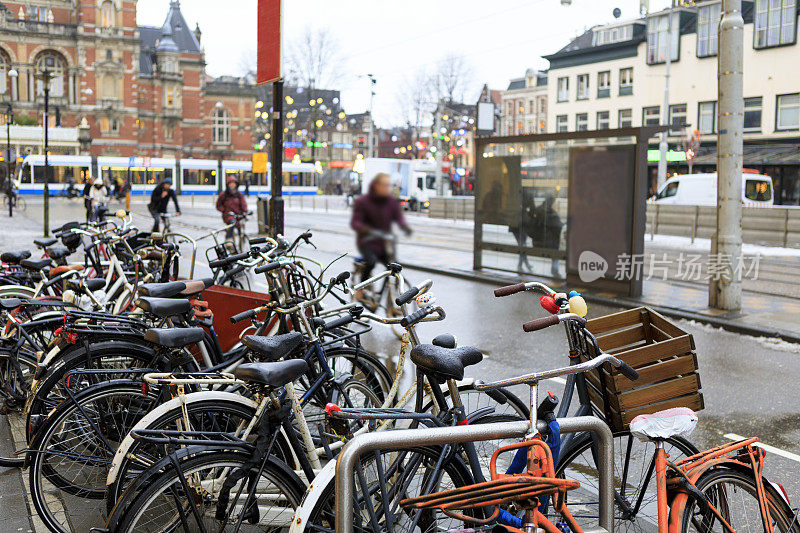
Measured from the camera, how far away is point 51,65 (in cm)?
6456

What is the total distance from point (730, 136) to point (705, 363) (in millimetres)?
3307

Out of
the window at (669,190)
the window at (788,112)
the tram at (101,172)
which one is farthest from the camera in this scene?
the tram at (101,172)

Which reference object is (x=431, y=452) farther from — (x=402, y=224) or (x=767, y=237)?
(x=767, y=237)

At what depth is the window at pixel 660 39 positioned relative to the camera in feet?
136

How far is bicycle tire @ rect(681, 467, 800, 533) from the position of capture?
2884 millimetres

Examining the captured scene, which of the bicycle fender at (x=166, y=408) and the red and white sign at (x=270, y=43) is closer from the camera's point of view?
the red and white sign at (x=270, y=43)

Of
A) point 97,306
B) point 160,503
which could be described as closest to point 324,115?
point 160,503

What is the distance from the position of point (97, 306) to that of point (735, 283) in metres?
8.09

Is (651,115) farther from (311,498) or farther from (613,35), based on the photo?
(311,498)

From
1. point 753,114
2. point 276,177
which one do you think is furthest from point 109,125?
point 276,177

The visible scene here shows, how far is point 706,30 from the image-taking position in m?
39.8

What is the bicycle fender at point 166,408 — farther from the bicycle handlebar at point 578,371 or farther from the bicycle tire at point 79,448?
the bicycle handlebar at point 578,371

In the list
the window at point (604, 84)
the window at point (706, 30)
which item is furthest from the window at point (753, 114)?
the window at point (604, 84)

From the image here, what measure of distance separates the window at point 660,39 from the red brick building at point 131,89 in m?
30.0
